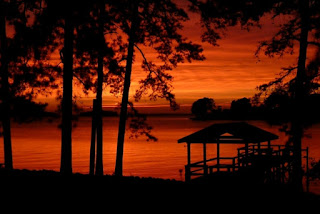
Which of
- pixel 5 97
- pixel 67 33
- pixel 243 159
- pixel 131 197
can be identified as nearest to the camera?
pixel 131 197

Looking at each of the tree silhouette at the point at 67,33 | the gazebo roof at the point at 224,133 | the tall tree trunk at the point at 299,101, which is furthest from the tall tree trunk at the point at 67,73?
the tall tree trunk at the point at 299,101

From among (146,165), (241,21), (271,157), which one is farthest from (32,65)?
(146,165)

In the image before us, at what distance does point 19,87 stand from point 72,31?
4689 mm

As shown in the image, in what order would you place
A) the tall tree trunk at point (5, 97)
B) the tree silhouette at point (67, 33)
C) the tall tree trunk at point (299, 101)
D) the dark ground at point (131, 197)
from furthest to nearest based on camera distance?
the tall tree trunk at point (299, 101) < the tall tree trunk at point (5, 97) < the tree silhouette at point (67, 33) < the dark ground at point (131, 197)

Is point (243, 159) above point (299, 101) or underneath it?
underneath

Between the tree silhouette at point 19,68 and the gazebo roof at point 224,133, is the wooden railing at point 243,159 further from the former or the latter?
the tree silhouette at point 19,68

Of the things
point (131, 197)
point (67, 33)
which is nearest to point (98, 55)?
point (67, 33)

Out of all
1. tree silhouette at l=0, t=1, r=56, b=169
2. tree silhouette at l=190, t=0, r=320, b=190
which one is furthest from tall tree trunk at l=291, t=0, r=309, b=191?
tree silhouette at l=0, t=1, r=56, b=169

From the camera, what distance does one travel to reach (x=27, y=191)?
553 inches

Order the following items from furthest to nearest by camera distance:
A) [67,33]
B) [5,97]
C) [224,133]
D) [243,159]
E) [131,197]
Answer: [243,159]
[224,133]
[5,97]
[67,33]
[131,197]

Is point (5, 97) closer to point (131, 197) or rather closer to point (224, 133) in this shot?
point (131, 197)

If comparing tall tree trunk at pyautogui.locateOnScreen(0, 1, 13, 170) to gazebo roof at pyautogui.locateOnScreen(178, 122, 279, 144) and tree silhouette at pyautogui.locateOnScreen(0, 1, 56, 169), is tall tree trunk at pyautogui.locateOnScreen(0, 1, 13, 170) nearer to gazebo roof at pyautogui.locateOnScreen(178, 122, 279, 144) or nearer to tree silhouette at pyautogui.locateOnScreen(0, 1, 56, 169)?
tree silhouette at pyautogui.locateOnScreen(0, 1, 56, 169)

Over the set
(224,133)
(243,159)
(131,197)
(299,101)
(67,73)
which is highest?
(67,73)

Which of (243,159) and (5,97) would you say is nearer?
(5,97)
